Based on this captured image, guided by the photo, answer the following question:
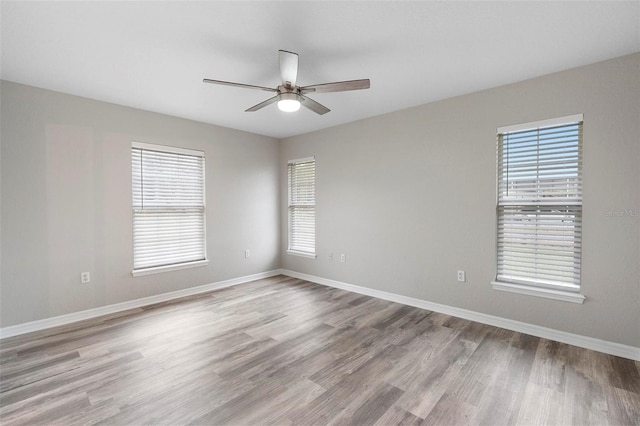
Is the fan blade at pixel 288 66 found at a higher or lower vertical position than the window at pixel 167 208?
higher

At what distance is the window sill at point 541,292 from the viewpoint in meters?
2.71

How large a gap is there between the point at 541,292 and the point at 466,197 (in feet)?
3.96

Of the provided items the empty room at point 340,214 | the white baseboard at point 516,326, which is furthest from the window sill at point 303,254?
the white baseboard at point 516,326

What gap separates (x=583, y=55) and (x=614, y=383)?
266cm

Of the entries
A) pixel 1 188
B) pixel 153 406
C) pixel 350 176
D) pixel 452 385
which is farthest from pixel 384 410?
pixel 1 188

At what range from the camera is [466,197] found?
3.38m

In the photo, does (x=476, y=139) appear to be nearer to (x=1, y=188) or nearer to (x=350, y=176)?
(x=350, y=176)

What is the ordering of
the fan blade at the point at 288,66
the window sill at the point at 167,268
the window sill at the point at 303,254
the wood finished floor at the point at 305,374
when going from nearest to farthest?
the wood finished floor at the point at 305,374
the fan blade at the point at 288,66
the window sill at the point at 167,268
the window sill at the point at 303,254

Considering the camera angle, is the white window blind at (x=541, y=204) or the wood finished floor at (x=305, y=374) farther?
the white window blind at (x=541, y=204)

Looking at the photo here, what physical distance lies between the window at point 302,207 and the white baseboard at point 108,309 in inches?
41.6

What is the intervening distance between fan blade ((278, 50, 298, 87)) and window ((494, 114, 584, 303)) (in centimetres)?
234

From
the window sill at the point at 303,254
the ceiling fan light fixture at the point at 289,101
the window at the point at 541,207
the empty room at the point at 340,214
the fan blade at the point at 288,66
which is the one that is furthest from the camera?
the window sill at the point at 303,254

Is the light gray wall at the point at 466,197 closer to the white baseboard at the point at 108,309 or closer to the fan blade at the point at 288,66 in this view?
the white baseboard at the point at 108,309

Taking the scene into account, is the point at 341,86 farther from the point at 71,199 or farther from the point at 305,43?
the point at 71,199
